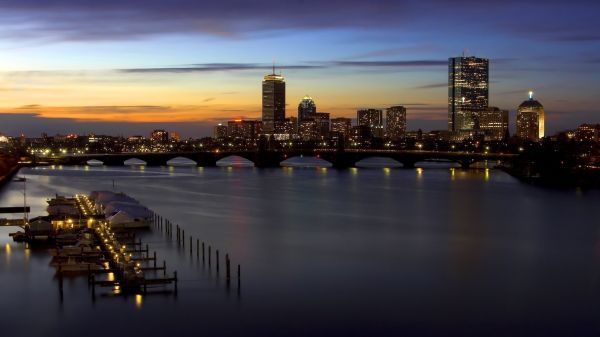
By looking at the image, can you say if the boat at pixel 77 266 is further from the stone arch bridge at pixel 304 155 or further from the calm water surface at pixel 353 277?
the stone arch bridge at pixel 304 155

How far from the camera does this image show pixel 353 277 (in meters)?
27.9

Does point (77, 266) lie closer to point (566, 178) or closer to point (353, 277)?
point (353, 277)

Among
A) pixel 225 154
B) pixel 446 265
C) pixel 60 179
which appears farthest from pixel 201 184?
pixel 446 265

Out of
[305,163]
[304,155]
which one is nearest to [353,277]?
[304,155]

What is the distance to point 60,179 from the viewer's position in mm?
85875

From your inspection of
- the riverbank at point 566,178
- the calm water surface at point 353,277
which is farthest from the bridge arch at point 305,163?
the calm water surface at point 353,277

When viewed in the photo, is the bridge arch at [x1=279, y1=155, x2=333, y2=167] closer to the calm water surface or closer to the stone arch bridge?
the stone arch bridge

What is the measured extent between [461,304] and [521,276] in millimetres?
5624

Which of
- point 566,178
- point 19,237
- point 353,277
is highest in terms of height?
point 566,178

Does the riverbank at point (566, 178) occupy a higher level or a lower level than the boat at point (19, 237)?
higher

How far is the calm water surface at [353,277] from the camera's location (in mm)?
22156

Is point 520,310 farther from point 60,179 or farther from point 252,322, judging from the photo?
point 60,179

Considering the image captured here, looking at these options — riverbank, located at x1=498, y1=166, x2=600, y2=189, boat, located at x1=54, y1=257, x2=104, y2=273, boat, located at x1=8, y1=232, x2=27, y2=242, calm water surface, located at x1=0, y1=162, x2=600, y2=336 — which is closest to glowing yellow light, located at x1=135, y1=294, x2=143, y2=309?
calm water surface, located at x1=0, y1=162, x2=600, y2=336

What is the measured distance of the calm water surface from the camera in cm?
2216
